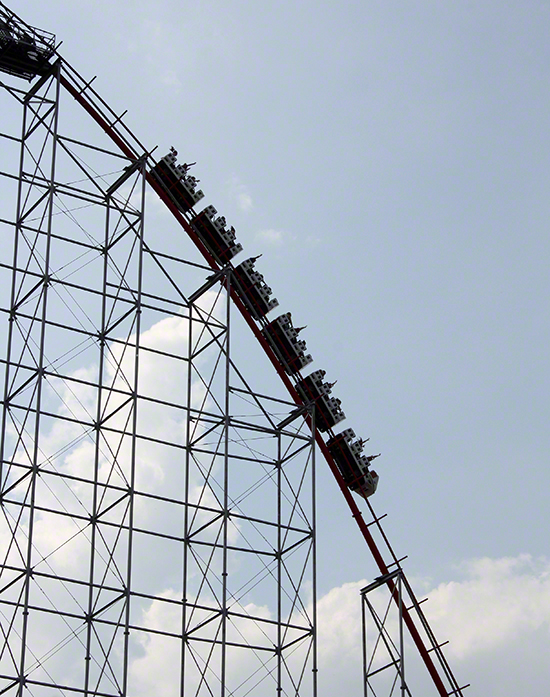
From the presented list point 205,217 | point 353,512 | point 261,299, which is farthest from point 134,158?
point 353,512

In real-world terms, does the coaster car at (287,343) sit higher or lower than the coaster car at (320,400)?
higher

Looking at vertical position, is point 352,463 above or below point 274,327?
below

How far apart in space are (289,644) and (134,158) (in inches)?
480

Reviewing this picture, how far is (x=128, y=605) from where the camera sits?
1188 inches

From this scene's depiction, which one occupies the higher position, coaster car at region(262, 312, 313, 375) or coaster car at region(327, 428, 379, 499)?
coaster car at region(262, 312, 313, 375)

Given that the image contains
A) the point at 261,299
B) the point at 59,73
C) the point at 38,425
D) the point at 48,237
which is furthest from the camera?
the point at 261,299

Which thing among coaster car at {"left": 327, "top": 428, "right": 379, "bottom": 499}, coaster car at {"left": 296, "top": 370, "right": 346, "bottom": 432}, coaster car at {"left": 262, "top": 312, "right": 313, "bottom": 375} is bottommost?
coaster car at {"left": 327, "top": 428, "right": 379, "bottom": 499}

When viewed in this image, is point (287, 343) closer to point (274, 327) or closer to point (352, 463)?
point (274, 327)

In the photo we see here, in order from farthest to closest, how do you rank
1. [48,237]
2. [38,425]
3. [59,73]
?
[59,73] → [48,237] → [38,425]

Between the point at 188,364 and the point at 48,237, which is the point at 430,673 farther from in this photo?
the point at 48,237

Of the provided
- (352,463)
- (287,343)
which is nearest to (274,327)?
(287,343)

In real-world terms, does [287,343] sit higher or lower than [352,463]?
higher

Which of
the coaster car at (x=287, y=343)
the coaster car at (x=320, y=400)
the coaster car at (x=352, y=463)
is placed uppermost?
the coaster car at (x=287, y=343)

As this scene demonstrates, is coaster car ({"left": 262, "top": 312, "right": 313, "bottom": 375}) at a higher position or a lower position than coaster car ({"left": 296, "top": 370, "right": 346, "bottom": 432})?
higher
